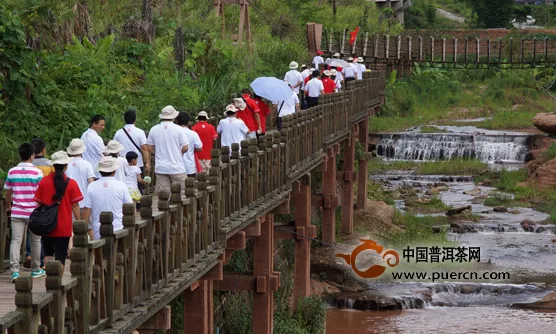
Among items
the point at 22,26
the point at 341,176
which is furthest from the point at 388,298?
the point at 22,26

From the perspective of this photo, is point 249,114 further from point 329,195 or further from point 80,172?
point 329,195

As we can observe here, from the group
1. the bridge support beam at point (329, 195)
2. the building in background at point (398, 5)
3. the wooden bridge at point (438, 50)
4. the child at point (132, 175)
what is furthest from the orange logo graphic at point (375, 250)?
the building in background at point (398, 5)

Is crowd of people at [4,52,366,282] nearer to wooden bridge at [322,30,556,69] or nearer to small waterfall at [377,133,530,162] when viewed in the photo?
small waterfall at [377,133,530,162]

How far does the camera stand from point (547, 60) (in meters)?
54.9

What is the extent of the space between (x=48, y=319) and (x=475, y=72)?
53.9 metres

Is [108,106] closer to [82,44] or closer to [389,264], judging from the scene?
[82,44]

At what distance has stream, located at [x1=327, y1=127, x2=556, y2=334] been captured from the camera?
82.3 ft

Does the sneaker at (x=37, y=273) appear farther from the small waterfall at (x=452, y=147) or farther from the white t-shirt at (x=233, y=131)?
the small waterfall at (x=452, y=147)

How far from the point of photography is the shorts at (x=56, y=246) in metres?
10.4

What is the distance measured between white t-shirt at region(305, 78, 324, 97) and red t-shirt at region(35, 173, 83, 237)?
14.4 metres

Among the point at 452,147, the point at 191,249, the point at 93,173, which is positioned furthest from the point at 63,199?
the point at 452,147

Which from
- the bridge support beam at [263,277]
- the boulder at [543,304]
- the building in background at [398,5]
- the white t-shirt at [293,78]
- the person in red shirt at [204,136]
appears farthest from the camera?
the building in background at [398,5]

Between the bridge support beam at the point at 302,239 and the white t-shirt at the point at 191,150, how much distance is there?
8659mm

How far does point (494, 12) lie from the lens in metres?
74.6
